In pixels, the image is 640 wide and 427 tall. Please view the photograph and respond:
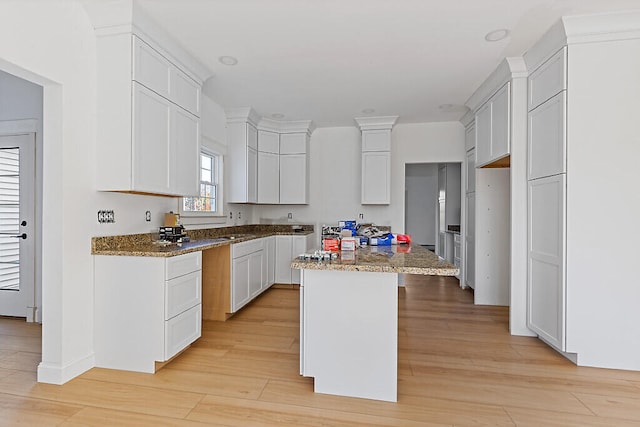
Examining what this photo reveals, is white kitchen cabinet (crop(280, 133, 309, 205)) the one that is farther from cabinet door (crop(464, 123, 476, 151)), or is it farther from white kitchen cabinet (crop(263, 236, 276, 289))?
cabinet door (crop(464, 123, 476, 151))

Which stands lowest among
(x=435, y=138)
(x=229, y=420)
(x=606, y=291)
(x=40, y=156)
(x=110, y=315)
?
(x=229, y=420)

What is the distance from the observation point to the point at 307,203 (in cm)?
546

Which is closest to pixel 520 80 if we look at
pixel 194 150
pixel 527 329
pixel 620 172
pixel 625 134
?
pixel 625 134

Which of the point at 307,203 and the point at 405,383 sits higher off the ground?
the point at 307,203

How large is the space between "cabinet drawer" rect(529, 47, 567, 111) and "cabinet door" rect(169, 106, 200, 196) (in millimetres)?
3218

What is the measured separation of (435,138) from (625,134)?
293cm

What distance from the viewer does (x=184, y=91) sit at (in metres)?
3.08

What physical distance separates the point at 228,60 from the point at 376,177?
9.27 feet

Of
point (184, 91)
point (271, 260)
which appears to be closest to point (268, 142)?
point (271, 260)

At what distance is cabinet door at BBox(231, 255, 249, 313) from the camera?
362 cm

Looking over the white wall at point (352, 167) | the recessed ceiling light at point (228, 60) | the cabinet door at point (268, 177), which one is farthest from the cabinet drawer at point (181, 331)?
the white wall at point (352, 167)

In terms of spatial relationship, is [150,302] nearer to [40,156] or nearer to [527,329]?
[40,156]

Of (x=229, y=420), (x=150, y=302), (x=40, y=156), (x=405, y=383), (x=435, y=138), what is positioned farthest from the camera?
(x=435, y=138)

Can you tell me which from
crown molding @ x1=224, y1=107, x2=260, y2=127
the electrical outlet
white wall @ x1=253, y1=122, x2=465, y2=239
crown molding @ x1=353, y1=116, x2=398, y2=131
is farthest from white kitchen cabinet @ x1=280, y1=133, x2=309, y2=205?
the electrical outlet
